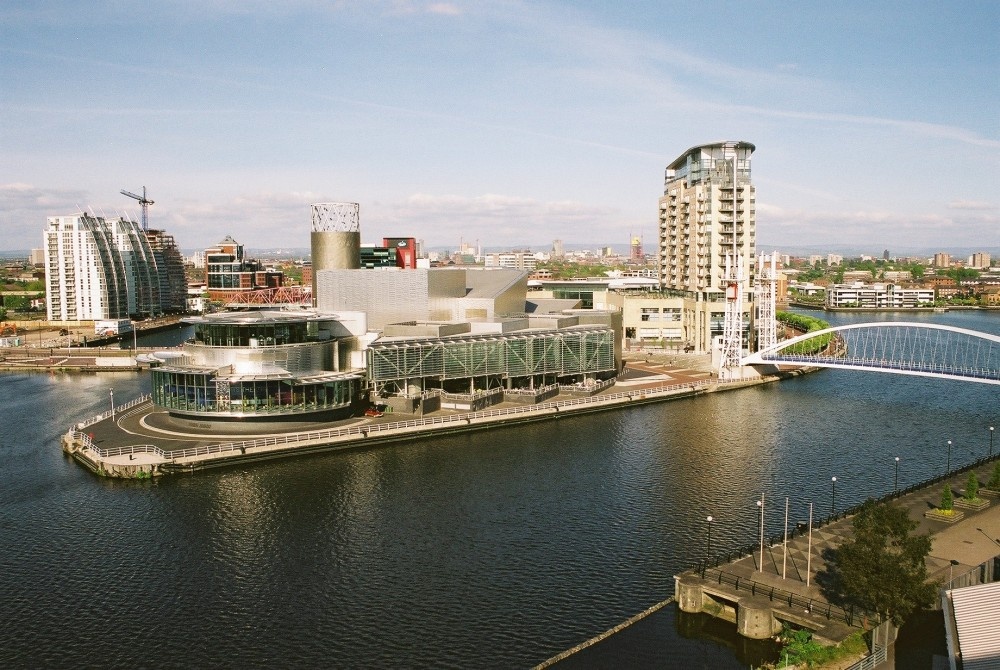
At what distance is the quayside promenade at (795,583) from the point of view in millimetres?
31344

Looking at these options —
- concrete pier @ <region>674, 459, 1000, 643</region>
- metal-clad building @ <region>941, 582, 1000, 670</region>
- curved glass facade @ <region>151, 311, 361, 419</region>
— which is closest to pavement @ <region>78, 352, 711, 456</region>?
curved glass facade @ <region>151, 311, 361, 419</region>

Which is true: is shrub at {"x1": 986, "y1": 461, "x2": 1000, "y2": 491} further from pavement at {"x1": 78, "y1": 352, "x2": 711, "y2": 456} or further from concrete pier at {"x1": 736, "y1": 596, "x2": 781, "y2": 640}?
pavement at {"x1": 78, "y1": 352, "x2": 711, "y2": 456}

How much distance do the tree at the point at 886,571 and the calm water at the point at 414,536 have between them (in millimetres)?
5325

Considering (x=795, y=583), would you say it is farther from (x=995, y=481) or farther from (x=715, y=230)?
(x=715, y=230)

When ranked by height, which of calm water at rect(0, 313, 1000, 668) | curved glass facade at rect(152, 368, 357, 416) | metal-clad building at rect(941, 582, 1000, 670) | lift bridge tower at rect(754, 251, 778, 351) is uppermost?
lift bridge tower at rect(754, 251, 778, 351)

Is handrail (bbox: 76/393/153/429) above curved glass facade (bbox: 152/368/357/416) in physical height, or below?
below

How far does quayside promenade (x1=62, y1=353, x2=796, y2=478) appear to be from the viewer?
55.6 metres

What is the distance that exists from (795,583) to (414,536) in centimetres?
1890

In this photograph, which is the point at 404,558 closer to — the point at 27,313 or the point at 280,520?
the point at 280,520

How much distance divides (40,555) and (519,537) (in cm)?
2395

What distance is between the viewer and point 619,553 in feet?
135

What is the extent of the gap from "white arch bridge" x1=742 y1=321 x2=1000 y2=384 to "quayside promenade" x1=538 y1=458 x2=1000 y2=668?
111ft

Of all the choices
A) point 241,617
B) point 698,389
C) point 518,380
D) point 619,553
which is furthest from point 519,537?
point 698,389

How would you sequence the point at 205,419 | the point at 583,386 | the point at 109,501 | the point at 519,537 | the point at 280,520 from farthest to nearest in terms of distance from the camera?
1. the point at 583,386
2. the point at 205,419
3. the point at 109,501
4. the point at 280,520
5. the point at 519,537
